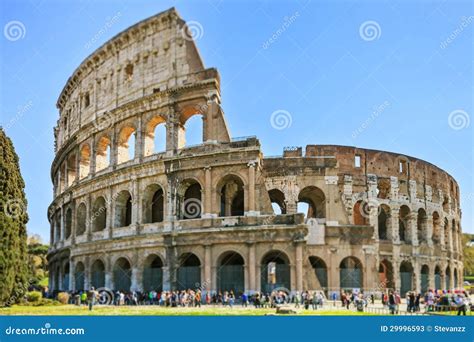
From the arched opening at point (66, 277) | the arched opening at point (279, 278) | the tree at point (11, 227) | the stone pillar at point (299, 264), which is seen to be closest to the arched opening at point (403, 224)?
the arched opening at point (279, 278)

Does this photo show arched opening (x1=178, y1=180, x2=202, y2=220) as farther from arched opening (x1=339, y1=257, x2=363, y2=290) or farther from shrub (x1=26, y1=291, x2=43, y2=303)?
arched opening (x1=339, y1=257, x2=363, y2=290)

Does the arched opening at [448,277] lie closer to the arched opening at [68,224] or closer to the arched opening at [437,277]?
the arched opening at [437,277]

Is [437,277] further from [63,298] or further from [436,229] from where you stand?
[63,298]

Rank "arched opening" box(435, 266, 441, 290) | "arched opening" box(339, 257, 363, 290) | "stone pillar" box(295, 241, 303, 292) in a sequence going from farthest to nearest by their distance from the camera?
"arched opening" box(435, 266, 441, 290), "arched opening" box(339, 257, 363, 290), "stone pillar" box(295, 241, 303, 292)

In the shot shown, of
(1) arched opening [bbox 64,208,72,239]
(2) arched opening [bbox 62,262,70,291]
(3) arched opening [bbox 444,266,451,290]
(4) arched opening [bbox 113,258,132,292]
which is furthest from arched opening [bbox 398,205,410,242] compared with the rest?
(1) arched opening [bbox 64,208,72,239]

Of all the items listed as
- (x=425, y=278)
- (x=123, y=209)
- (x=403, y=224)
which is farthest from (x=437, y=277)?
(x=123, y=209)
